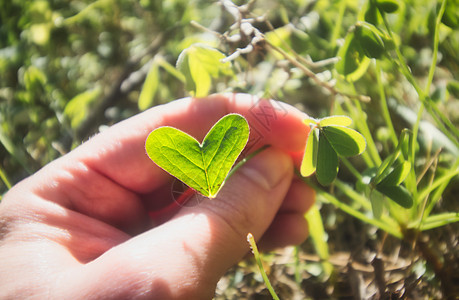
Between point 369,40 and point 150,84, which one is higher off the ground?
point 369,40

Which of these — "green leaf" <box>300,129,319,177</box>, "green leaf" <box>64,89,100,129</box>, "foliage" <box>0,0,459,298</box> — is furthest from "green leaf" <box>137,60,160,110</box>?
"green leaf" <box>300,129,319,177</box>

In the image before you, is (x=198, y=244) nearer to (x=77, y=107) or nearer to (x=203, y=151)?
(x=203, y=151)

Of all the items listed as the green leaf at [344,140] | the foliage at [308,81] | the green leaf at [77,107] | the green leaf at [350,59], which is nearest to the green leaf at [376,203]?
the foliage at [308,81]

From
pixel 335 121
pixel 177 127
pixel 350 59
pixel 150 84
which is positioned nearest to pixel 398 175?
pixel 335 121

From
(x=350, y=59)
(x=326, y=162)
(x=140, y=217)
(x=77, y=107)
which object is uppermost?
(x=350, y=59)

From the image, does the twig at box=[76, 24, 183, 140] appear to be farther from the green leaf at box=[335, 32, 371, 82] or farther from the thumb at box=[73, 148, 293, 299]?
the green leaf at box=[335, 32, 371, 82]

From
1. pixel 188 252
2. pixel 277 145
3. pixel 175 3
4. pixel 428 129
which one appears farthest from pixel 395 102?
pixel 175 3
